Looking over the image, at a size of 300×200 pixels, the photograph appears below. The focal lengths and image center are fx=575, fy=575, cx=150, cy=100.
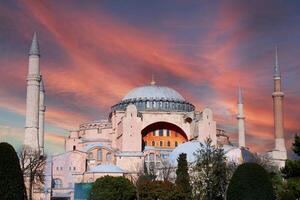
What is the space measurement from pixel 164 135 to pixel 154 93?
206 inches

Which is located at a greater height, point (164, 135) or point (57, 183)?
point (164, 135)

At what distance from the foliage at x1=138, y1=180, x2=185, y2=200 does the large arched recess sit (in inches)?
890

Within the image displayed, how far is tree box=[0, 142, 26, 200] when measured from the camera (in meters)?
14.1

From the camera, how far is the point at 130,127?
5294cm

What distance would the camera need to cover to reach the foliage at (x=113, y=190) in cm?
3344

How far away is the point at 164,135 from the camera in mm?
57562

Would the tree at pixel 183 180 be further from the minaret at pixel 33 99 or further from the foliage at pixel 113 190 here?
the minaret at pixel 33 99

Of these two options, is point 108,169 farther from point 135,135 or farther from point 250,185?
point 250,185

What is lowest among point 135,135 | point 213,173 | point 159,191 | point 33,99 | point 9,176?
point 159,191

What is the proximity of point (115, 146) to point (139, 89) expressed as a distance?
836 centimetres

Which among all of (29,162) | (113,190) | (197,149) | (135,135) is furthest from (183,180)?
(135,135)

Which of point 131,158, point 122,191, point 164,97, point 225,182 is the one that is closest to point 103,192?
point 122,191

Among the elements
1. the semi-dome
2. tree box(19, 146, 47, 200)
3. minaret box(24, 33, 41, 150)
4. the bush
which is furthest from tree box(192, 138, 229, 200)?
the semi-dome

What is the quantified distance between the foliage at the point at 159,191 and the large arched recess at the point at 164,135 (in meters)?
22.6
